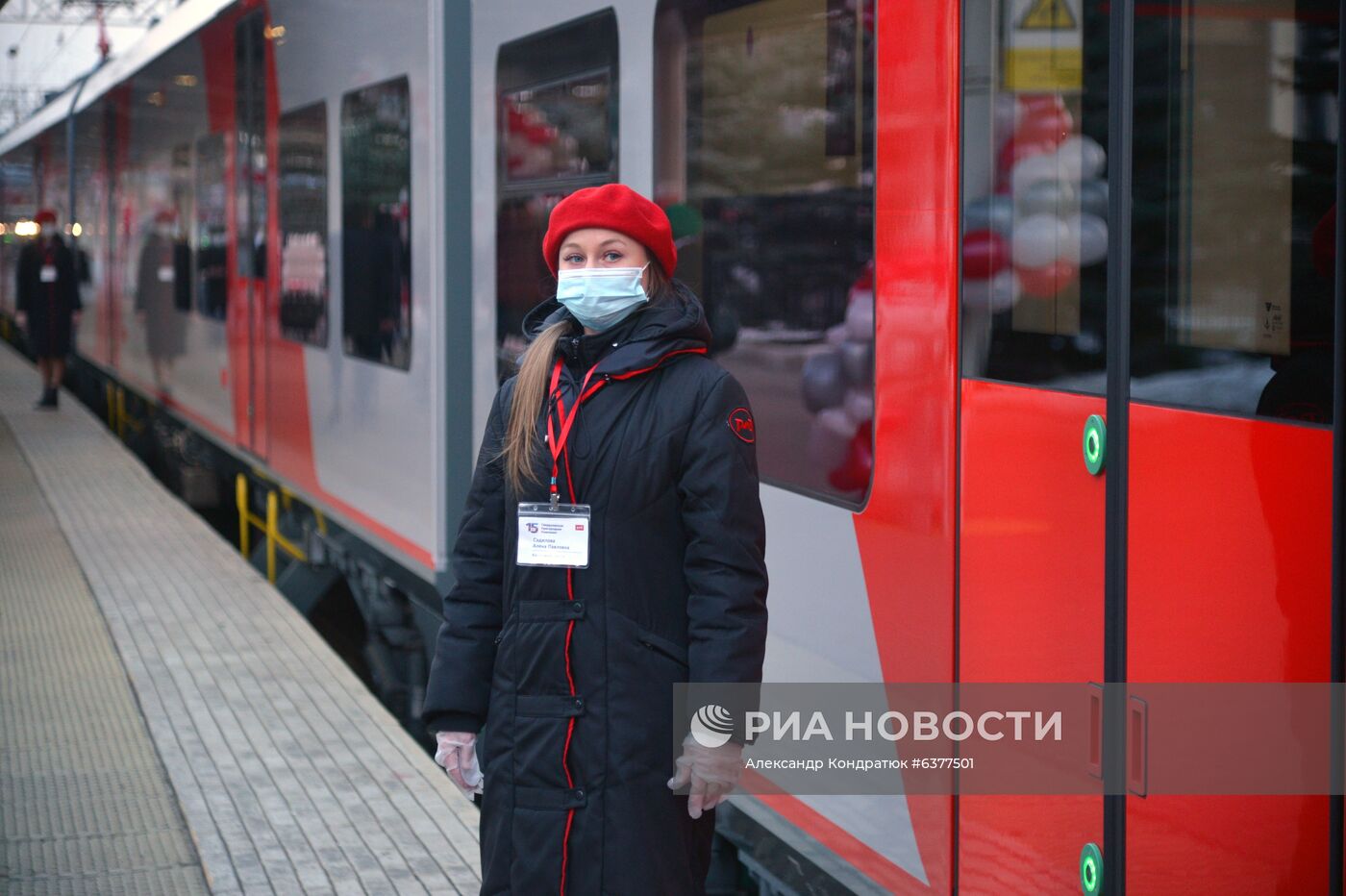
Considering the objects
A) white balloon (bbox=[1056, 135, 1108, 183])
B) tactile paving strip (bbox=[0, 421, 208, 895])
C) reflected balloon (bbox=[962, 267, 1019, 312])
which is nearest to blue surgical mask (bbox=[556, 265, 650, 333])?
reflected balloon (bbox=[962, 267, 1019, 312])

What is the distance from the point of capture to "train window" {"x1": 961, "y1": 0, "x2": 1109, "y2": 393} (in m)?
2.46

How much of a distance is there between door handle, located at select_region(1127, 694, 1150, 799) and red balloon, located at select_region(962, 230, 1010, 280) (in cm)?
73

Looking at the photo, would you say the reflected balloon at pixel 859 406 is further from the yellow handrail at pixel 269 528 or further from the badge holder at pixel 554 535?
the yellow handrail at pixel 269 528

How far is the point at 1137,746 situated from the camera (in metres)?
2.28

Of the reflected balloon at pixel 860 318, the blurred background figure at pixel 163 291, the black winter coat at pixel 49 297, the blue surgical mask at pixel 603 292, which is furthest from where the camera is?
the black winter coat at pixel 49 297

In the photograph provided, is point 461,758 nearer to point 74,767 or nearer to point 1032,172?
point 1032,172

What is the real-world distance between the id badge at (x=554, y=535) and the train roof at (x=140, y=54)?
7.08 metres

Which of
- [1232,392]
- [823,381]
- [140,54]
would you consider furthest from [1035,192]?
[140,54]

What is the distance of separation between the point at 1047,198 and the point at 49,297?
14.2 meters

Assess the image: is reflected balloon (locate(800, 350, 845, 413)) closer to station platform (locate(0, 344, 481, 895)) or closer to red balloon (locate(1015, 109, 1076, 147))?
red balloon (locate(1015, 109, 1076, 147))

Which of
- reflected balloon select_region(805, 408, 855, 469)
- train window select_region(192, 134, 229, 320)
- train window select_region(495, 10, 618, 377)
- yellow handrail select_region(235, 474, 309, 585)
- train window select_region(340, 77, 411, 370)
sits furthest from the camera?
train window select_region(192, 134, 229, 320)

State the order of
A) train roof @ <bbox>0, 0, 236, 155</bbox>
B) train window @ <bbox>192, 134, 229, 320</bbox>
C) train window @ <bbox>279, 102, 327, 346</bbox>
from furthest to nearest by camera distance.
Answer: train roof @ <bbox>0, 0, 236, 155</bbox> → train window @ <bbox>192, 134, 229, 320</bbox> → train window @ <bbox>279, 102, 327, 346</bbox>

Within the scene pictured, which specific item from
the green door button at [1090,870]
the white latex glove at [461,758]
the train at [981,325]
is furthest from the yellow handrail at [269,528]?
the green door button at [1090,870]

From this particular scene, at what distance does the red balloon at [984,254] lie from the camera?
2.66 metres
